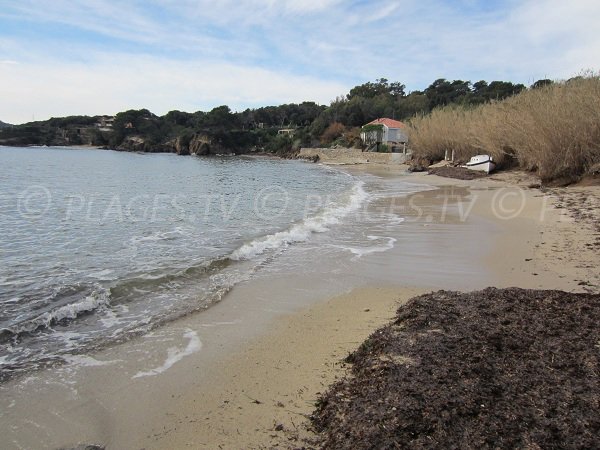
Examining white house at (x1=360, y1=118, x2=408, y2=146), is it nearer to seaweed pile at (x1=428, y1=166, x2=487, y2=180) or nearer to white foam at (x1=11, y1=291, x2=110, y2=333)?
seaweed pile at (x1=428, y1=166, x2=487, y2=180)

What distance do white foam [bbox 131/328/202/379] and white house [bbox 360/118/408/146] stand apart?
7480 cm

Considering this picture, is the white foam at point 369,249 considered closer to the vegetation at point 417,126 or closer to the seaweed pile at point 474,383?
the seaweed pile at point 474,383

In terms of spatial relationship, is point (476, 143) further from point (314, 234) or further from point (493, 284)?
point (493, 284)

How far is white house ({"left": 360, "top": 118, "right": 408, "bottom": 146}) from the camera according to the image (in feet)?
256

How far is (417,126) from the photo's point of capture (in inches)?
2047

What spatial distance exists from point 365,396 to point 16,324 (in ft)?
16.0

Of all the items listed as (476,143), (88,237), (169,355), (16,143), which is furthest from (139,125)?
(169,355)

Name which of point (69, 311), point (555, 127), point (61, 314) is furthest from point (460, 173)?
point (61, 314)

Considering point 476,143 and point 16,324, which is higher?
point 476,143

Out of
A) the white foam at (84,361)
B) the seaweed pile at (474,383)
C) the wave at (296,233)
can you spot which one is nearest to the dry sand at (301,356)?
the seaweed pile at (474,383)

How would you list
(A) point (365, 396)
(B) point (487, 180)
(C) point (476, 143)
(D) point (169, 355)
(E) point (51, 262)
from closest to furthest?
(A) point (365, 396) < (D) point (169, 355) < (E) point (51, 262) < (B) point (487, 180) < (C) point (476, 143)

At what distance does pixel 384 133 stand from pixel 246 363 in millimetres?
78046

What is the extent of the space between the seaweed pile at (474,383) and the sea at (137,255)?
10.6 ft

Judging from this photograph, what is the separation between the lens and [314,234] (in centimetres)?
1207
